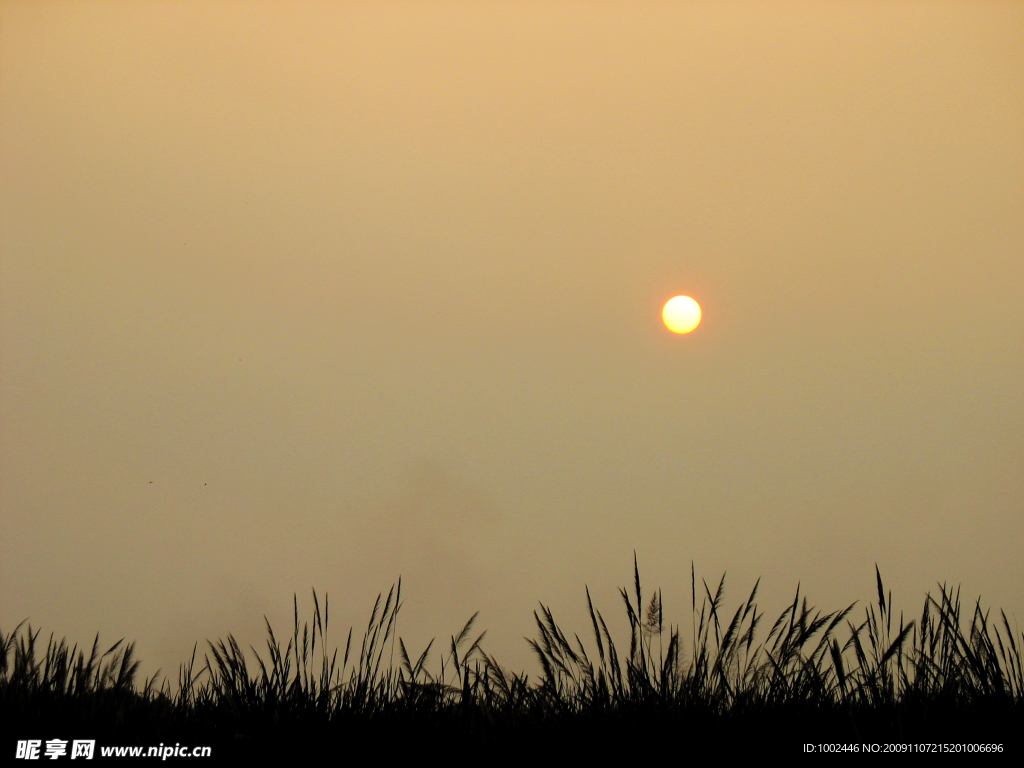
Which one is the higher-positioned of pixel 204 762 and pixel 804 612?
pixel 804 612

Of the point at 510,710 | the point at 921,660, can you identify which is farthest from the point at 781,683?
the point at 510,710

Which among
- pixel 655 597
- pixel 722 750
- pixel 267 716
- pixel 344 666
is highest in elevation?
pixel 655 597

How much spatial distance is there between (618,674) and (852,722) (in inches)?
26.3

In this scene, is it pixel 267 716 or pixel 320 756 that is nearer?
pixel 320 756

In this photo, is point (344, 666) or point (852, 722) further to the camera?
point (344, 666)

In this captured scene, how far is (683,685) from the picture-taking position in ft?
7.24

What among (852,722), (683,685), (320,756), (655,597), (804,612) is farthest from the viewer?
(655,597)

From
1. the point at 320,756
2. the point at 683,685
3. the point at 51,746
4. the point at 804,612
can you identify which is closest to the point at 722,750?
the point at 683,685

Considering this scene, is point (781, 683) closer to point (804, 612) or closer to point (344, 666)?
point (804, 612)

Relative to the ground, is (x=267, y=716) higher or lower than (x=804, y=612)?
lower

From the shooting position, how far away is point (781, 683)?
2.13 m

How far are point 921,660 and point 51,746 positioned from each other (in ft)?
8.32

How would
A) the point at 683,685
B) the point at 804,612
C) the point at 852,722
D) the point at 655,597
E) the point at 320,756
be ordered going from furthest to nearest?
the point at 655,597, the point at 804,612, the point at 683,685, the point at 320,756, the point at 852,722

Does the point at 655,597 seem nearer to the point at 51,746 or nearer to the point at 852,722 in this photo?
the point at 852,722
